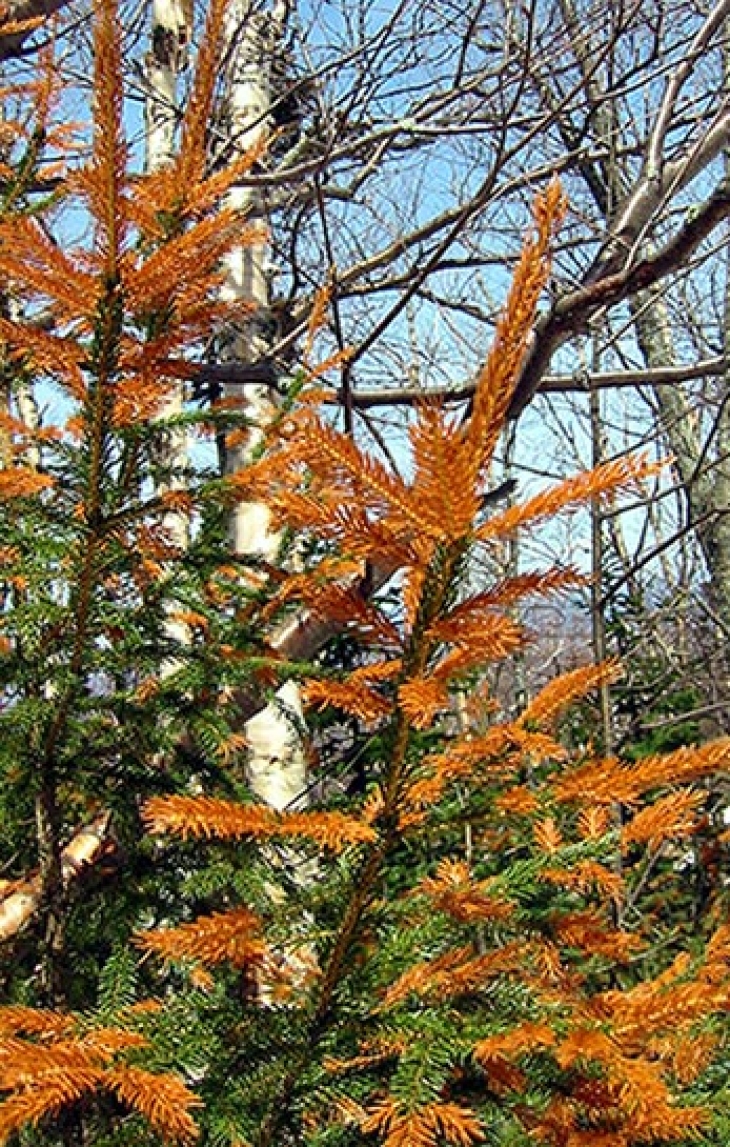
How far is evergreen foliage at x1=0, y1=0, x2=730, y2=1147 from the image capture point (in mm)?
737

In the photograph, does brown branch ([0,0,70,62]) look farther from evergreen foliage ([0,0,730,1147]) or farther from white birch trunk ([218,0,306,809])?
evergreen foliage ([0,0,730,1147])

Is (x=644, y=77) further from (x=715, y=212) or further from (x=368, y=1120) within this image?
(x=368, y=1120)

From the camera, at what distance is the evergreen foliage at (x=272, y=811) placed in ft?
2.42

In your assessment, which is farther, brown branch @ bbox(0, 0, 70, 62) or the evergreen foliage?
brown branch @ bbox(0, 0, 70, 62)

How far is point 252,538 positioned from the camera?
3559mm

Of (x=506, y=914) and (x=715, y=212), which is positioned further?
(x=715, y=212)

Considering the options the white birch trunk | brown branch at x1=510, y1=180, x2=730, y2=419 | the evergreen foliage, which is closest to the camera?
the evergreen foliage

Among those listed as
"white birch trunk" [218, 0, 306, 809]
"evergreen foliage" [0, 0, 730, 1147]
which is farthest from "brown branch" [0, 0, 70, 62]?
"evergreen foliage" [0, 0, 730, 1147]

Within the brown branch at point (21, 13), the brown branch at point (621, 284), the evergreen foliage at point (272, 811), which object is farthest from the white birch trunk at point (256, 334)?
the evergreen foliage at point (272, 811)

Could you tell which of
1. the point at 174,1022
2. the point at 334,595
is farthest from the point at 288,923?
the point at 334,595

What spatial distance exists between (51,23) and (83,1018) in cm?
248

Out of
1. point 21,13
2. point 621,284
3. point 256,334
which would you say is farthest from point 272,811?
point 256,334

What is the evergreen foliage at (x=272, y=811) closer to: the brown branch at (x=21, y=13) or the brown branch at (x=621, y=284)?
the brown branch at (x=621, y=284)

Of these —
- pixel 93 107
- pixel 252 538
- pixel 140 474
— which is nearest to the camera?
pixel 93 107
